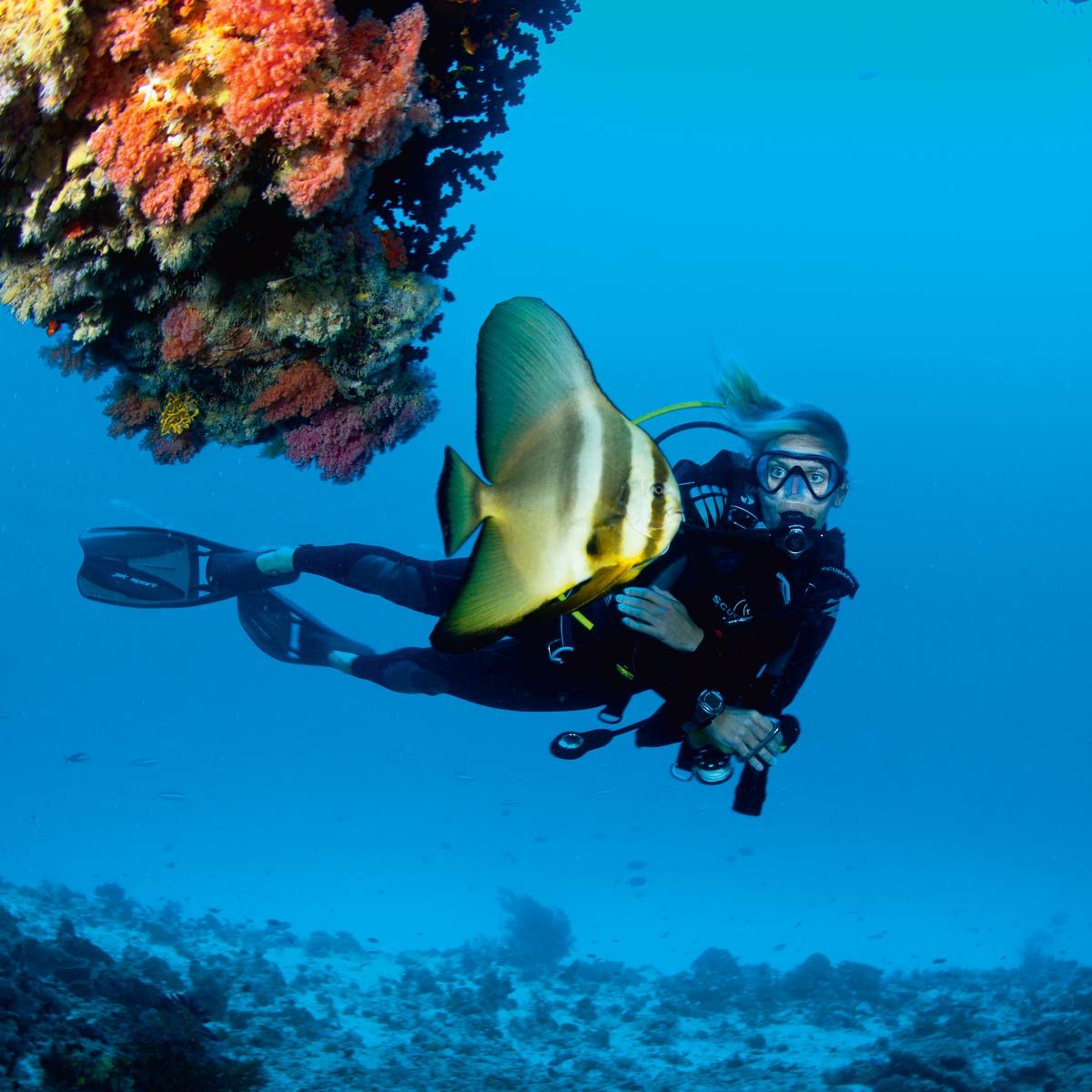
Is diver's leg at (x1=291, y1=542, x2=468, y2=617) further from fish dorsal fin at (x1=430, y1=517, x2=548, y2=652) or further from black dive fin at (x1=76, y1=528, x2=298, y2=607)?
fish dorsal fin at (x1=430, y1=517, x2=548, y2=652)

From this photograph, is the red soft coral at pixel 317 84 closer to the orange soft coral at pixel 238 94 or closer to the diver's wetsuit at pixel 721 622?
the orange soft coral at pixel 238 94

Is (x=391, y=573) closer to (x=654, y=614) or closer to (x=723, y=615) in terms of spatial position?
(x=723, y=615)

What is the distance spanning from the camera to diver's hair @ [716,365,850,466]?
16.1 feet

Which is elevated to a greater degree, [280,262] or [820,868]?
[820,868]

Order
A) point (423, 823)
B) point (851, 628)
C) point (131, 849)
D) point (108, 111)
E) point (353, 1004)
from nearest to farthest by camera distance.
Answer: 1. point (108, 111)
2. point (353, 1004)
3. point (131, 849)
4. point (423, 823)
5. point (851, 628)

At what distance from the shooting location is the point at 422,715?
340 ft

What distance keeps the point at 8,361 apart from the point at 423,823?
55.4m

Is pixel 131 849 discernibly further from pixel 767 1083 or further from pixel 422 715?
pixel 422 715

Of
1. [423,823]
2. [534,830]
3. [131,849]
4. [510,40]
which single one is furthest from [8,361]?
[510,40]

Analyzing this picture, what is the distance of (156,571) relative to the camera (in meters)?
7.76

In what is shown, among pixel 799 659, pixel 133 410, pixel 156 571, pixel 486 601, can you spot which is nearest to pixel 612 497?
pixel 486 601

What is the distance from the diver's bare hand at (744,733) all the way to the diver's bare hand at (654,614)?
2.91 ft

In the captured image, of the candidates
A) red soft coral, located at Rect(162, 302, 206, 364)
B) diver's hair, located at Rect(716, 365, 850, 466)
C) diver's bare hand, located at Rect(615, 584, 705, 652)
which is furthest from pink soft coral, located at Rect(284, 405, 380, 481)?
diver's hair, located at Rect(716, 365, 850, 466)

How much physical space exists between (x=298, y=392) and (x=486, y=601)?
2.94m
